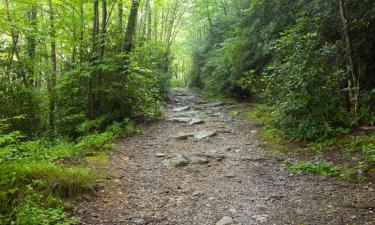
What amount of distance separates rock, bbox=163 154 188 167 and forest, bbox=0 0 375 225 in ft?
4.11

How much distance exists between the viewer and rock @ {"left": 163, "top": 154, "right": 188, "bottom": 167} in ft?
20.3

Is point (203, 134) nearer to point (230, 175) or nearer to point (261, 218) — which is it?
point (230, 175)

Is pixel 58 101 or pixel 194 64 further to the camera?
pixel 194 64

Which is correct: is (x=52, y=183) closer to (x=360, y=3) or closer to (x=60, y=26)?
(x=60, y=26)

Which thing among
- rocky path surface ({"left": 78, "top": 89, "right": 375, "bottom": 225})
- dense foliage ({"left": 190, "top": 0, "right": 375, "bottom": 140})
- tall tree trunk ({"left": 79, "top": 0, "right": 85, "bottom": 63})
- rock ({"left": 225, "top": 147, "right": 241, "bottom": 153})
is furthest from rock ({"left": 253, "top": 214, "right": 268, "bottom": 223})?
tall tree trunk ({"left": 79, "top": 0, "right": 85, "bottom": 63})

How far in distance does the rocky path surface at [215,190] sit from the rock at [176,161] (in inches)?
0.6

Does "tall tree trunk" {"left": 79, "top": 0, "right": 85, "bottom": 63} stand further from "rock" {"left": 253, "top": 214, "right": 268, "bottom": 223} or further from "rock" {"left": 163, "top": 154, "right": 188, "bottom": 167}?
"rock" {"left": 253, "top": 214, "right": 268, "bottom": 223}

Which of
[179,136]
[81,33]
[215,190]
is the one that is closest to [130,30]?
[81,33]

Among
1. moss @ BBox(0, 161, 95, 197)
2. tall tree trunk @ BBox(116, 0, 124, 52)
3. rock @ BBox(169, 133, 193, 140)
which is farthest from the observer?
tall tree trunk @ BBox(116, 0, 124, 52)

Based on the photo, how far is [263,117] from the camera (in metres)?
9.88

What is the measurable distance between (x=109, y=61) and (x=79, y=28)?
1.23 meters

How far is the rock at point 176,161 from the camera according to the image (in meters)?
6.19

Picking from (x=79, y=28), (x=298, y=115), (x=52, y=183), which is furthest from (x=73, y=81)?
(x=298, y=115)

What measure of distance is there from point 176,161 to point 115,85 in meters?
3.77
